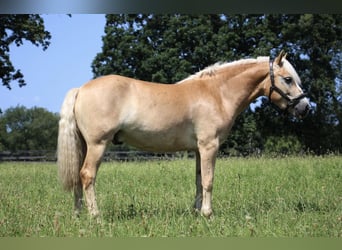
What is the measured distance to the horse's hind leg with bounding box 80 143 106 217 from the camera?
405 centimetres

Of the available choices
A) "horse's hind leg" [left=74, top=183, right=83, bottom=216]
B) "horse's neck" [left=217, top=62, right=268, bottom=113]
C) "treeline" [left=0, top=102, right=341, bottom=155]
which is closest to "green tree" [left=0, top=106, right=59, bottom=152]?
"treeline" [left=0, top=102, right=341, bottom=155]

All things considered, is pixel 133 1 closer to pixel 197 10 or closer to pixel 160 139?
pixel 197 10

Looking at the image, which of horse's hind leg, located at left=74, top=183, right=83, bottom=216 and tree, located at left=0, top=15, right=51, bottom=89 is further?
tree, located at left=0, top=15, right=51, bottom=89

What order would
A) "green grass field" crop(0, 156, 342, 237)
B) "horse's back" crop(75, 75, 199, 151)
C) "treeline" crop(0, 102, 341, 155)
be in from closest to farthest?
"green grass field" crop(0, 156, 342, 237) → "horse's back" crop(75, 75, 199, 151) → "treeline" crop(0, 102, 341, 155)

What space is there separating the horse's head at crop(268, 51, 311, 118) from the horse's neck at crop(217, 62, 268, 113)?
124mm

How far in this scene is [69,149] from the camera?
4.22 m

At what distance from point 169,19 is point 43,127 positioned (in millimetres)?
11894

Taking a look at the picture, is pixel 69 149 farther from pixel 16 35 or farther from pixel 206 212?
pixel 16 35

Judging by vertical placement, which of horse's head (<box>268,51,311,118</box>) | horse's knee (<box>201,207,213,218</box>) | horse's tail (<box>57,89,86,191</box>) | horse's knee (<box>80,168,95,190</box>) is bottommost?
horse's knee (<box>201,207,213,218</box>)

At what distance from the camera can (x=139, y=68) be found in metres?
16.6

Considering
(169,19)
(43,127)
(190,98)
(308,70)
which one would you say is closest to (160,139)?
(190,98)

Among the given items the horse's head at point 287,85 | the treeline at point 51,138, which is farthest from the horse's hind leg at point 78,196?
the treeline at point 51,138

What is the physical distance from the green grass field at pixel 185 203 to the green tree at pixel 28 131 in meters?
14.2

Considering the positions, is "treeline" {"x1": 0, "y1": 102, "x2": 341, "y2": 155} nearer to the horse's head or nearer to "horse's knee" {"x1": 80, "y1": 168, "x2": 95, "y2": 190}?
the horse's head
